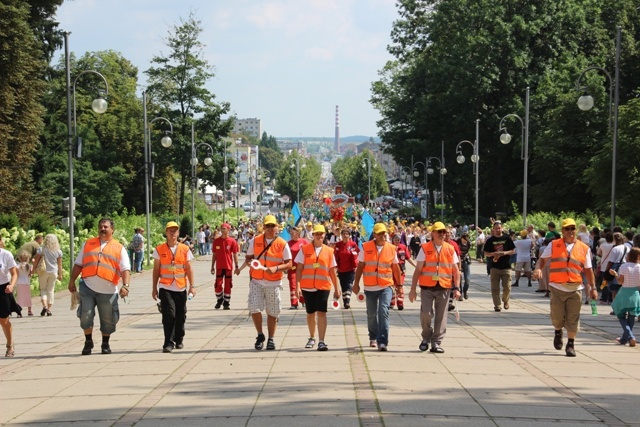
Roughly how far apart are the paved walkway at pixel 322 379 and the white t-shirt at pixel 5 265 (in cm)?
108

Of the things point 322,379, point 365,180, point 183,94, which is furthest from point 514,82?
point 365,180

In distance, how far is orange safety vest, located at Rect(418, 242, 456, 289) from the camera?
42.9 feet

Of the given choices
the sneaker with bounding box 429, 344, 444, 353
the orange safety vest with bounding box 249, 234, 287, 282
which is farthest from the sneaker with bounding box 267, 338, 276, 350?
the sneaker with bounding box 429, 344, 444, 353

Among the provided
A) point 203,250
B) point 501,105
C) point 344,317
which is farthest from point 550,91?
point 344,317

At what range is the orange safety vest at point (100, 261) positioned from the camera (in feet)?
42.3

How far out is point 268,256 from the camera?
1335 centimetres

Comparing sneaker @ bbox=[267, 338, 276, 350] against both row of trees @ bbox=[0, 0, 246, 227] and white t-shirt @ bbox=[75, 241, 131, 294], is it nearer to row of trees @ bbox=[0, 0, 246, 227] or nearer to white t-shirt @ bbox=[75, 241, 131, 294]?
white t-shirt @ bbox=[75, 241, 131, 294]

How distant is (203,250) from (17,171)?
45.1 ft

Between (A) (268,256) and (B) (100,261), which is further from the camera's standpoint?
(A) (268,256)

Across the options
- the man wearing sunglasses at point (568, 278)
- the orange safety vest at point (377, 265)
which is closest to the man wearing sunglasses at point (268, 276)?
the orange safety vest at point (377, 265)

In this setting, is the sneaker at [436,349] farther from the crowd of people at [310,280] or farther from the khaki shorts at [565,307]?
the khaki shorts at [565,307]

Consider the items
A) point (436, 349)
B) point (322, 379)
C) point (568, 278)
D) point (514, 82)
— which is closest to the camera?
point (322, 379)

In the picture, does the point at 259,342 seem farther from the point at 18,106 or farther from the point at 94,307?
the point at 18,106

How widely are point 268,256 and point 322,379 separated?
3124 millimetres
